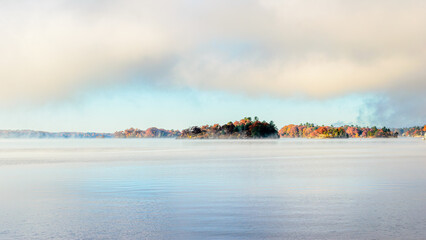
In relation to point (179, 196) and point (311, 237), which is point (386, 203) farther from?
point (179, 196)

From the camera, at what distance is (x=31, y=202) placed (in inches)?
947

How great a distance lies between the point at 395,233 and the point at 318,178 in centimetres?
2204

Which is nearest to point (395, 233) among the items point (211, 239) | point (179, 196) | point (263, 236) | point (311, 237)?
point (311, 237)

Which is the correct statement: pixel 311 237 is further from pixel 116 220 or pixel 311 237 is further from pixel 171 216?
pixel 116 220

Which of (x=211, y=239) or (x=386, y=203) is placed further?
(x=386, y=203)

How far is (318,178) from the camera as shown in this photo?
3756cm

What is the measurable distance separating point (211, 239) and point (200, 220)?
3.45m

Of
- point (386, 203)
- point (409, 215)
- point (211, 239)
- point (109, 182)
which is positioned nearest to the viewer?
point (211, 239)

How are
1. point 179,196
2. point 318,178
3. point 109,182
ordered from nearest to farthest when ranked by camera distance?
point 179,196 → point 109,182 → point 318,178

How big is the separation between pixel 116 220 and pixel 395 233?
1087cm

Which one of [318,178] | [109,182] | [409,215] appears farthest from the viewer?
[318,178]

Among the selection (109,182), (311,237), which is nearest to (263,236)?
(311,237)

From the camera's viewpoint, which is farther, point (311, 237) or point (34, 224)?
point (34, 224)

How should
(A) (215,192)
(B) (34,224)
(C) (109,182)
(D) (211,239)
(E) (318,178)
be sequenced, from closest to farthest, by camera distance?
1. (D) (211,239)
2. (B) (34,224)
3. (A) (215,192)
4. (C) (109,182)
5. (E) (318,178)
